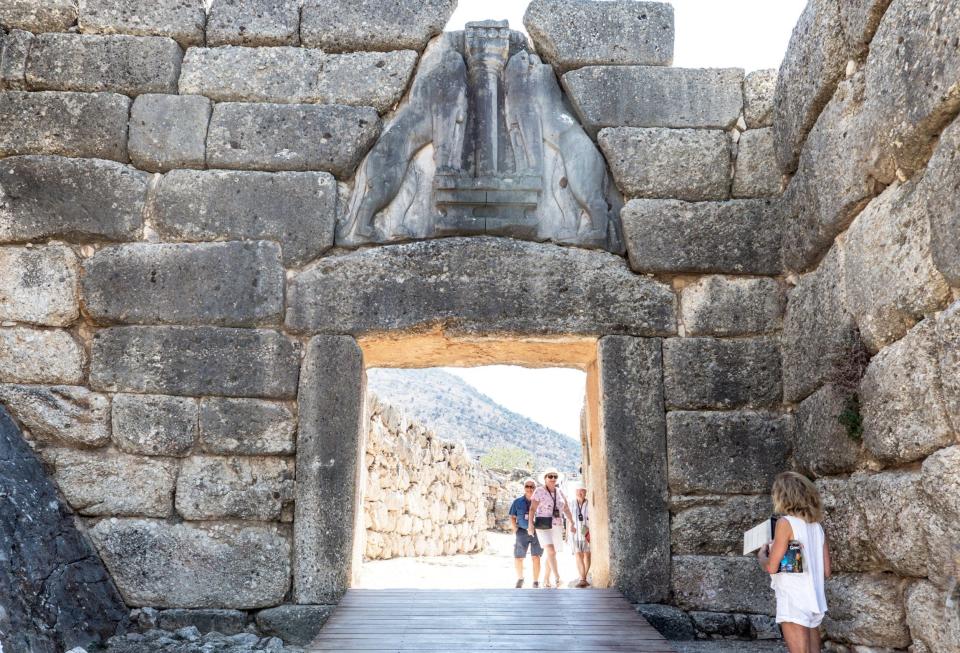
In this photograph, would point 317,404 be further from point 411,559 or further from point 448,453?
point 448,453

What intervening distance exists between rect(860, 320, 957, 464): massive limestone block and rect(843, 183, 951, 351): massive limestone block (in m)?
0.09

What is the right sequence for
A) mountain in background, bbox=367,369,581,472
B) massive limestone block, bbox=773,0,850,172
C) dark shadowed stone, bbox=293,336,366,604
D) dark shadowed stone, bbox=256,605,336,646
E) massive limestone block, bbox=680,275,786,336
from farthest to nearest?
mountain in background, bbox=367,369,581,472, massive limestone block, bbox=680,275,786,336, dark shadowed stone, bbox=293,336,366,604, dark shadowed stone, bbox=256,605,336,646, massive limestone block, bbox=773,0,850,172

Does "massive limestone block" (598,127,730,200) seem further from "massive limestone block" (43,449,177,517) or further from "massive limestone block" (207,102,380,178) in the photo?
"massive limestone block" (43,449,177,517)

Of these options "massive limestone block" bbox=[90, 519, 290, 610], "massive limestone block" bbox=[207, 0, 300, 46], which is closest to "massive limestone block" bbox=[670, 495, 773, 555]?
"massive limestone block" bbox=[90, 519, 290, 610]

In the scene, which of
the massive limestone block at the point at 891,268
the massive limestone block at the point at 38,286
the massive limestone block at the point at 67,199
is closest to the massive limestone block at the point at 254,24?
the massive limestone block at the point at 67,199

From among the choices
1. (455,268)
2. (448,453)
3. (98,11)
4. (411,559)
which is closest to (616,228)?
(455,268)

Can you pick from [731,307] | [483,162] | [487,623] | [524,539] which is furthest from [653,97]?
[524,539]

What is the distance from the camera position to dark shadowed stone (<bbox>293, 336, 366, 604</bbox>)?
14.8 feet

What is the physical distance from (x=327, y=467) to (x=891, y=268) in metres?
2.88

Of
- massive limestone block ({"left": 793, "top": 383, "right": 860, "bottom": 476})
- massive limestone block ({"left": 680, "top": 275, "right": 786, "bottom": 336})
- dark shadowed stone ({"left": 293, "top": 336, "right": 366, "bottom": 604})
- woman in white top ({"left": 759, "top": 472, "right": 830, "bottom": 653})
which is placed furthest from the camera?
massive limestone block ({"left": 680, "top": 275, "right": 786, "bottom": 336})

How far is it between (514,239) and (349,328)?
1067 millimetres

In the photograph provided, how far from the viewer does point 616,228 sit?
5035 mm

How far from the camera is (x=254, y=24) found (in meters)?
5.18

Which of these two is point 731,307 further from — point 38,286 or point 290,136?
point 38,286
